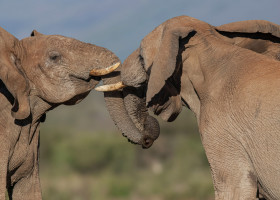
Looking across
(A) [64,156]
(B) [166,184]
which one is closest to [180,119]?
(A) [64,156]

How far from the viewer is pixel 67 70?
6.25 m

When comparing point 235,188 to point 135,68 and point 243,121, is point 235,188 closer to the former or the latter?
point 243,121

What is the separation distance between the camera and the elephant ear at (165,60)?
17.2 feet

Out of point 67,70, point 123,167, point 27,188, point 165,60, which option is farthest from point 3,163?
point 123,167

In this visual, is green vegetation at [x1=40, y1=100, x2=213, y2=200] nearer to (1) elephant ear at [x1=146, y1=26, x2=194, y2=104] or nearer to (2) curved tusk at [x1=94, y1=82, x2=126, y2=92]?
(2) curved tusk at [x1=94, y1=82, x2=126, y2=92]

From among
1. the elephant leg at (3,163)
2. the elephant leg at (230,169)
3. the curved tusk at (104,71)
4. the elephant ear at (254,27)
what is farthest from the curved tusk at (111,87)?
the elephant leg at (230,169)

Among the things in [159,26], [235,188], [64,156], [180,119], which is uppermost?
[159,26]

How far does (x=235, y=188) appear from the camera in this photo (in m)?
5.03

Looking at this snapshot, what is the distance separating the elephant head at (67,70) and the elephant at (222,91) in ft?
1.18

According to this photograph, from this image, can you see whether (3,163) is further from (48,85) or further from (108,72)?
(108,72)

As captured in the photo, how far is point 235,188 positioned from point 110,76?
1.76 metres

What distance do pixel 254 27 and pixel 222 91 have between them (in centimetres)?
86

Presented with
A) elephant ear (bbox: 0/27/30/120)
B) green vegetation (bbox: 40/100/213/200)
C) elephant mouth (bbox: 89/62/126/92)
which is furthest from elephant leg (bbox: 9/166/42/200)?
green vegetation (bbox: 40/100/213/200)

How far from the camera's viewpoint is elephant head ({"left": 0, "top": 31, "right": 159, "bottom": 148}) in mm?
6215
